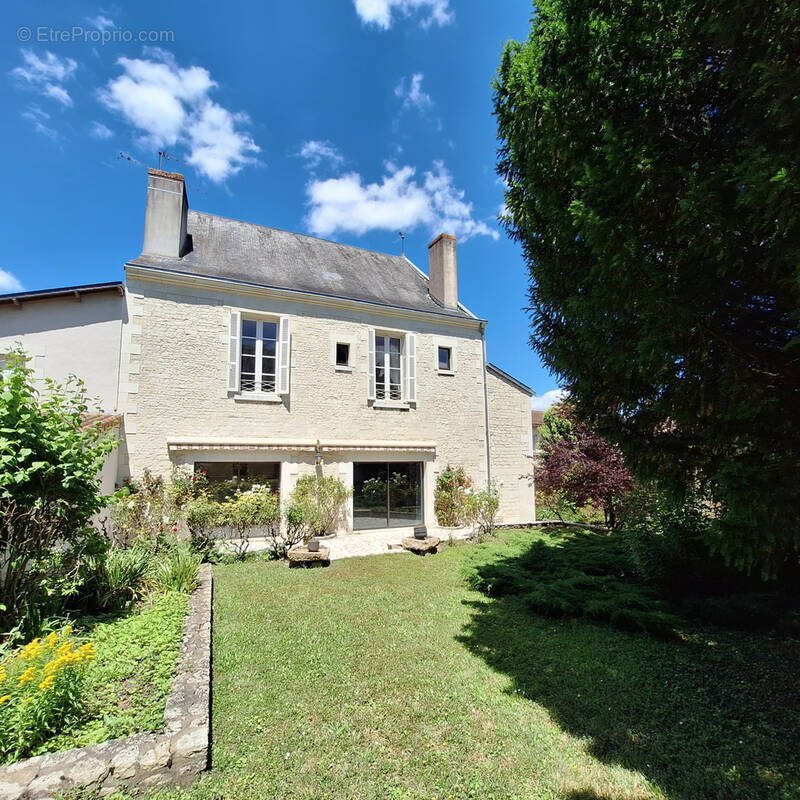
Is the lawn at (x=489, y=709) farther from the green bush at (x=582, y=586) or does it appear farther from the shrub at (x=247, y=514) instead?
the shrub at (x=247, y=514)

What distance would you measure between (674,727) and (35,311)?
13142mm

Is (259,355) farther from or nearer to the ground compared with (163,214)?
nearer to the ground

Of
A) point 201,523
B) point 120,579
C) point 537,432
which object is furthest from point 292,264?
point 537,432

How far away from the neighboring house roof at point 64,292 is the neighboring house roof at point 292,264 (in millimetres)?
835

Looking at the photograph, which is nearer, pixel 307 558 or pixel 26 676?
pixel 26 676

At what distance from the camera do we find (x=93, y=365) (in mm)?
9391

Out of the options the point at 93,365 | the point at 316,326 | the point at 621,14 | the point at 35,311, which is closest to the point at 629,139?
the point at 621,14

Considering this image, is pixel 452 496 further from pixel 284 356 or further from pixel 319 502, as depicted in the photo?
pixel 284 356

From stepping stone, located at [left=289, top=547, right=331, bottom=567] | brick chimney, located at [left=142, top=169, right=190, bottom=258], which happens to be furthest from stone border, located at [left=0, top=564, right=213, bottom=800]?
brick chimney, located at [left=142, top=169, right=190, bottom=258]

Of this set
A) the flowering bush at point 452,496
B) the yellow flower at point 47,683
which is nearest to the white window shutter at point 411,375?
the flowering bush at point 452,496

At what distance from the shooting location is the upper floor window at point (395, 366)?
12438 mm

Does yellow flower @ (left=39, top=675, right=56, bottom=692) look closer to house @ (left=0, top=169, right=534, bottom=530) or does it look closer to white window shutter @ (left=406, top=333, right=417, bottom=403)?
house @ (left=0, top=169, right=534, bottom=530)

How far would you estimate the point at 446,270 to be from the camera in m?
14.2

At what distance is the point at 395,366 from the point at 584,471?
6201mm
